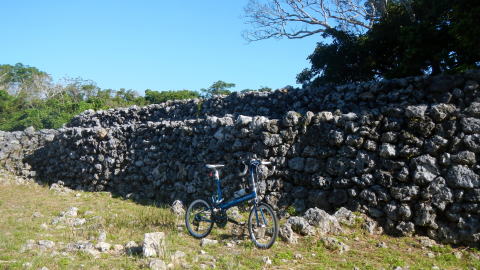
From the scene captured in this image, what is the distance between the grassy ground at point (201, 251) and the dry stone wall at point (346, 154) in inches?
24.5

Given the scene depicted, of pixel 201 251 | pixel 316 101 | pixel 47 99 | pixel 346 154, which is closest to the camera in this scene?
pixel 201 251

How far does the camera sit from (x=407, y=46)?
452 inches

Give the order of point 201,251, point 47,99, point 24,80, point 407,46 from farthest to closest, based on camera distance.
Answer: point 24,80 < point 47,99 < point 407,46 < point 201,251

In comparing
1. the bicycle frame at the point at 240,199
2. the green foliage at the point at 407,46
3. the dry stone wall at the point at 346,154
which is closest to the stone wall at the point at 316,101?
the dry stone wall at the point at 346,154

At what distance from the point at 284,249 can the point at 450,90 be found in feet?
14.2

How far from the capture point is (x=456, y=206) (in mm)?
5871

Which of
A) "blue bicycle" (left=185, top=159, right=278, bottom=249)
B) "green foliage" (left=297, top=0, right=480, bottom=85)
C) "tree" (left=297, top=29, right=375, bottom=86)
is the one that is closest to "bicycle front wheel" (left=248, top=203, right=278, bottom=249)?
"blue bicycle" (left=185, top=159, right=278, bottom=249)

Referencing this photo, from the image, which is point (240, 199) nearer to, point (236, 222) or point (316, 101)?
point (236, 222)

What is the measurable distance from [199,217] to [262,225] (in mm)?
1265

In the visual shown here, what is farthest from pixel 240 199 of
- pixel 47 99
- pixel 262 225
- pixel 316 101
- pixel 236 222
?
pixel 47 99

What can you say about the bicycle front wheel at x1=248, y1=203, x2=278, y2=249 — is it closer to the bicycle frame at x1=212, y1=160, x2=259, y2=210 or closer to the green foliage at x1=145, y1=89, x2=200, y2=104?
the bicycle frame at x1=212, y1=160, x2=259, y2=210

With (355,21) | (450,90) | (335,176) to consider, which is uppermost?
(355,21)

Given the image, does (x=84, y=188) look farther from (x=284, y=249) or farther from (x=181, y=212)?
(x=284, y=249)

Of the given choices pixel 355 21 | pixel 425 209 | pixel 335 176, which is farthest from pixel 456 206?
pixel 355 21
